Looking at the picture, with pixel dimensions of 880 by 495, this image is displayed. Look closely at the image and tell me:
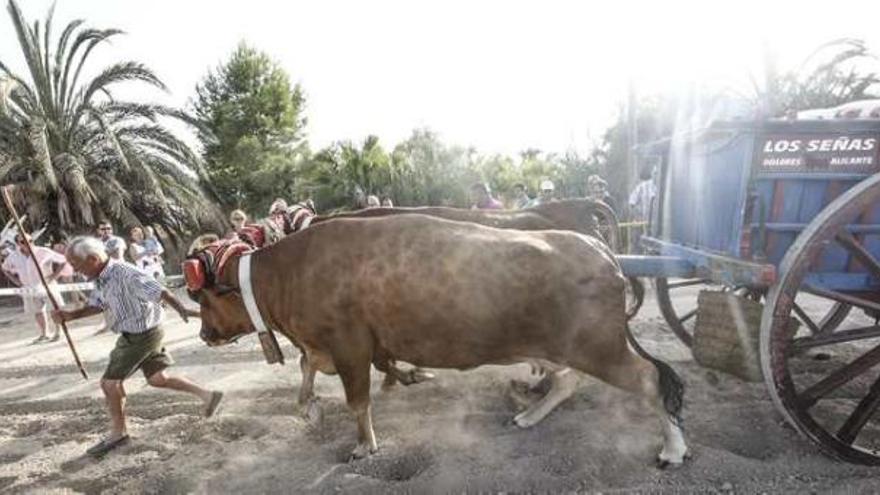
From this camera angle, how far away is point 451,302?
3.87 m

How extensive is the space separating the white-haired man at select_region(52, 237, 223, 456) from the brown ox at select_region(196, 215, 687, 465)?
92 cm

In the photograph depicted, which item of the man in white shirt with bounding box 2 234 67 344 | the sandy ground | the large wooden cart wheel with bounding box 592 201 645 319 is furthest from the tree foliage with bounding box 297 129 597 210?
the sandy ground

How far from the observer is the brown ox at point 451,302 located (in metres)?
3.78

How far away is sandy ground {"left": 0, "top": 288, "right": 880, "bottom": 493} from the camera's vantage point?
148 inches

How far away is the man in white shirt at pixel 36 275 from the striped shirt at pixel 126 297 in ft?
15.8

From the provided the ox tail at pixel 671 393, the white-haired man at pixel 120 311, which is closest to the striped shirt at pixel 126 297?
the white-haired man at pixel 120 311

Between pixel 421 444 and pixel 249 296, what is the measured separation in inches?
57.9

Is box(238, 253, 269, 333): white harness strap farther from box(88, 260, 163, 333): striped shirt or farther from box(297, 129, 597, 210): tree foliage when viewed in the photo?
box(297, 129, 597, 210): tree foliage

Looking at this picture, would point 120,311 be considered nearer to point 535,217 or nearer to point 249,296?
point 249,296

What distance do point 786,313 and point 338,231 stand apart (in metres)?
2.65

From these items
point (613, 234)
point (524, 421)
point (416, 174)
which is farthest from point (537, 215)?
point (416, 174)

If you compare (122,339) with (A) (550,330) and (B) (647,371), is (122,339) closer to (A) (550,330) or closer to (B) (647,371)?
(A) (550,330)

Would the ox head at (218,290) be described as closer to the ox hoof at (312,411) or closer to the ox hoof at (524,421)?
the ox hoof at (312,411)

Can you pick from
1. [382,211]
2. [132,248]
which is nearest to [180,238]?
[132,248]
